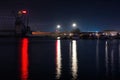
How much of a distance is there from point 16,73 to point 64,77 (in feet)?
12.4

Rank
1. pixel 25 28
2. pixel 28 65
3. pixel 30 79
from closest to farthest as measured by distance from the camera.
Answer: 1. pixel 30 79
2. pixel 28 65
3. pixel 25 28

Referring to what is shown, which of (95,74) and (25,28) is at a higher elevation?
(25,28)

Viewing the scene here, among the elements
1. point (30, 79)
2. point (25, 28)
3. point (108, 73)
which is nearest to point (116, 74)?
point (108, 73)

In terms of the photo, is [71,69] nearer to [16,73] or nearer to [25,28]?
[16,73]

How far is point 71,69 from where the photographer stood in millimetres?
23297

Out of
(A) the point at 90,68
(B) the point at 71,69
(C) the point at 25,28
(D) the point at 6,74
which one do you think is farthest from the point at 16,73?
(C) the point at 25,28

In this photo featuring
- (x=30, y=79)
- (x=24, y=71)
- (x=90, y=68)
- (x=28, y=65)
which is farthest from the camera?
(x=28, y=65)

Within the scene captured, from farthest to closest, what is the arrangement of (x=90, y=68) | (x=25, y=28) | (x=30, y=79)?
(x=25, y=28)
(x=90, y=68)
(x=30, y=79)

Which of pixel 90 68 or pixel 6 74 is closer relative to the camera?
pixel 6 74

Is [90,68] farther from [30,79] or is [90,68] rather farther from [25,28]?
[25,28]

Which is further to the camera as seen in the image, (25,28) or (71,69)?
(25,28)

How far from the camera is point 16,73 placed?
70.0 ft

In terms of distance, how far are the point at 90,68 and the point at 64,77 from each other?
4726 mm

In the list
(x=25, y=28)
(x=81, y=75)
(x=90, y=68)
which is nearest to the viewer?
(x=81, y=75)
